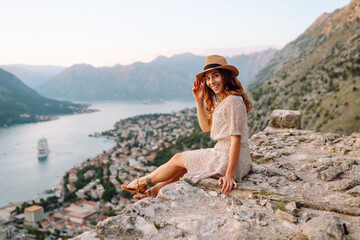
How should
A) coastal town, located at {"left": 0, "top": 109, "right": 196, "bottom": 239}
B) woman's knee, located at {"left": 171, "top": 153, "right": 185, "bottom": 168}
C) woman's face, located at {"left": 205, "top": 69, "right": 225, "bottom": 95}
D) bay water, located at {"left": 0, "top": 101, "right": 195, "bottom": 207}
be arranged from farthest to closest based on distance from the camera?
bay water, located at {"left": 0, "top": 101, "right": 195, "bottom": 207}
coastal town, located at {"left": 0, "top": 109, "right": 196, "bottom": 239}
woman's knee, located at {"left": 171, "top": 153, "right": 185, "bottom": 168}
woman's face, located at {"left": 205, "top": 69, "right": 225, "bottom": 95}

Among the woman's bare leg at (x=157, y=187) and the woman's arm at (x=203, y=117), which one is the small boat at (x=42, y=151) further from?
the woman's arm at (x=203, y=117)

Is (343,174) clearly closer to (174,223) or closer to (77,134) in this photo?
(174,223)

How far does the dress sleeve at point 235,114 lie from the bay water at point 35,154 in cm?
3209

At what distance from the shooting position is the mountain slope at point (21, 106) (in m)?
84.9

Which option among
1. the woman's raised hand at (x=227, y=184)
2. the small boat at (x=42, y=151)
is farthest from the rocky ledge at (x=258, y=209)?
the small boat at (x=42, y=151)

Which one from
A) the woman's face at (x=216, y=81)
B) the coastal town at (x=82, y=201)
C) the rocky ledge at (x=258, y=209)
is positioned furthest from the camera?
the coastal town at (x=82, y=201)

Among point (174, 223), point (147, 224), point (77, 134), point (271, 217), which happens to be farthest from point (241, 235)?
point (77, 134)

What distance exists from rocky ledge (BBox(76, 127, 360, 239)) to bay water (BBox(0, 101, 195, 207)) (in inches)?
1250

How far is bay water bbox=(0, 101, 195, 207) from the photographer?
3222cm

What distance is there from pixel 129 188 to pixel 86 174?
32763 mm

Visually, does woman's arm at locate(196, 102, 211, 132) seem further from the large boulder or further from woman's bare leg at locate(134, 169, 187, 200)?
the large boulder

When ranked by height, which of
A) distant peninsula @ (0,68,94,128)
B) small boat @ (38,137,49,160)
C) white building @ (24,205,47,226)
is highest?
distant peninsula @ (0,68,94,128)

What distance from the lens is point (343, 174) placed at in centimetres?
318

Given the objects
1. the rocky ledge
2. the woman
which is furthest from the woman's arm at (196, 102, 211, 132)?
the rocky ledge
